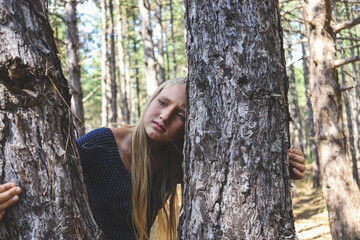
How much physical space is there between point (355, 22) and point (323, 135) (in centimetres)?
174

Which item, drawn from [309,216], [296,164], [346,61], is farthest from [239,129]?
[309,216]

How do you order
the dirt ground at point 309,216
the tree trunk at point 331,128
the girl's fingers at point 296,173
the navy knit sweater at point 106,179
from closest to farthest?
the girl's fingers at point 296,173 → the navy knit sweater at point 106,179 → the tree trunk at point 331,128 → the dirt ground at point 309,216

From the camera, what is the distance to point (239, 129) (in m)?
1.39

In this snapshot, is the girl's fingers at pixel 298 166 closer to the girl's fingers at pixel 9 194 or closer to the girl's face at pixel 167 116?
the girl's face at pixel 167 116

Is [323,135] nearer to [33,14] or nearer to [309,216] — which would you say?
[33,14]

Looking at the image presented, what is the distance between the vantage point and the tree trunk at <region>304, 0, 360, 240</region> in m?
4.93

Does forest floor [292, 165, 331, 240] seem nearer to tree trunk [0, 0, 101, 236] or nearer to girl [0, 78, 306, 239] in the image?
girl [0, 78, 306, 239]

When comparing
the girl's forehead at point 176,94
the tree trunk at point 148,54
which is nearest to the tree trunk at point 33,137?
the girl's forehead at point 176,94

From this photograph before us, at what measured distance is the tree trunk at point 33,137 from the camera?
1.41 metres

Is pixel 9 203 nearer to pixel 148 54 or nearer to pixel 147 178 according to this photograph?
pixel 147 178

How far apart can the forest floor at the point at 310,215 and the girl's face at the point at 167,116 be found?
397 centimetres

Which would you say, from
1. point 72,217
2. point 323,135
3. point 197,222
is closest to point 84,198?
point 72,217

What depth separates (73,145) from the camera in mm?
1642

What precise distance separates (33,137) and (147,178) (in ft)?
3.14
